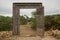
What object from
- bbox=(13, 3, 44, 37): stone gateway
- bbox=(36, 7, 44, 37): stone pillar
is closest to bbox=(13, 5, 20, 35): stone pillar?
bbox=(13, 3, 44, 37): stone gateway

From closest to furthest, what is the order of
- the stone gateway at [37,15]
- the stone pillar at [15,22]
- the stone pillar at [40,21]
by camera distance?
the stone pillar at [40,21], the stone gateway at [37,15], the stone pillar at [15,22]

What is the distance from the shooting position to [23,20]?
24391 millimetres

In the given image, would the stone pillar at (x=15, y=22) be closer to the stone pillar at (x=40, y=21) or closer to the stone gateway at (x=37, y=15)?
the stone gateway at (x=37, y=15)

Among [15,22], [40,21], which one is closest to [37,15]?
[40,21]

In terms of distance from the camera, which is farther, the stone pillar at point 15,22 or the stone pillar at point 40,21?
the stone pillar at point 15,22

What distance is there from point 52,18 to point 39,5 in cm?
619

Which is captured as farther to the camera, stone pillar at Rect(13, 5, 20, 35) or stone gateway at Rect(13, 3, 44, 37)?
stone pillar at Rect(13, 5, 20, 35)

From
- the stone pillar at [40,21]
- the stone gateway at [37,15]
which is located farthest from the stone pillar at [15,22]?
the stone pillar at [40,21]

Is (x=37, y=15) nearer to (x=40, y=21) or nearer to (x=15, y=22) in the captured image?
(x=40, y=21)

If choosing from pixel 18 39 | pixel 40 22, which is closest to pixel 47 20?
pixel 40 22

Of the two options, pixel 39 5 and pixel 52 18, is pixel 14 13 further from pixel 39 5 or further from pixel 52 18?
pixel 52 18

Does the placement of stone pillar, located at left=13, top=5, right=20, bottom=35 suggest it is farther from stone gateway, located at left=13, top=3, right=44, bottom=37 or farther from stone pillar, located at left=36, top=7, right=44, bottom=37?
stone pillar, located at left=36, top=7, right=44, bottom=37

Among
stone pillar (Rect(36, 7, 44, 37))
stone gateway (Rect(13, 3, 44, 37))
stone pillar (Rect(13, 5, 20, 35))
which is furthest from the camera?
stone pillar (Rect(13, 5, 20, 35))

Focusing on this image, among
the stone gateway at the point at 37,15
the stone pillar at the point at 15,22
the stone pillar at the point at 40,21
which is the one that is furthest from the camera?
the stone pillar at the point at 15,22
